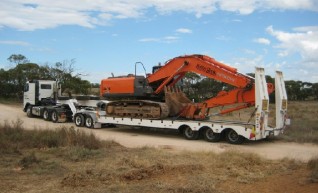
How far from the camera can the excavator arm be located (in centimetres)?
1708

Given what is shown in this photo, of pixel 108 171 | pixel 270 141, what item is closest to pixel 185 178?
pixel 108 171

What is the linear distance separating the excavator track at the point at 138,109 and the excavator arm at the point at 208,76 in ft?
2.66

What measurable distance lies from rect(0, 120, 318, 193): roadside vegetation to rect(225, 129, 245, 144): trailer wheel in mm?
3978

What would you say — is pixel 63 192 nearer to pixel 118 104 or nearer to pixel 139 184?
pixel 139 184

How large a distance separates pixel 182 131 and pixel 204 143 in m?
2.02

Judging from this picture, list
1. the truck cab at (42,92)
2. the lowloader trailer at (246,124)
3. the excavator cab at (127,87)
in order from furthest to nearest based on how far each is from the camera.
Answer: the truck cab at (42,92) → the excavator cab at (127,87) → the lowloader trailer at (246,124)

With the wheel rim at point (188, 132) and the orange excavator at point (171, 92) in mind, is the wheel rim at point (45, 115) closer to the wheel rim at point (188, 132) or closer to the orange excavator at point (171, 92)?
the orange excavator at point (171, 92)

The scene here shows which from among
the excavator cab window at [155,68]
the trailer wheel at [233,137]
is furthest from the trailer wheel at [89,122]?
the trailer wheel at [233,137]

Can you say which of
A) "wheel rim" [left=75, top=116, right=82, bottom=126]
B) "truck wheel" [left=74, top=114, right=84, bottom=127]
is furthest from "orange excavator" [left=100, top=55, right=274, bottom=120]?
"wheel rim" [left=75, top=116, right=82, bottom=126]

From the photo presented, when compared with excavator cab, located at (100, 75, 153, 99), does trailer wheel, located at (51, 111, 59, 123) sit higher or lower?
lower

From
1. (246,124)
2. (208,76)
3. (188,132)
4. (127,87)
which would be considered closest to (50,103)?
(127,87)

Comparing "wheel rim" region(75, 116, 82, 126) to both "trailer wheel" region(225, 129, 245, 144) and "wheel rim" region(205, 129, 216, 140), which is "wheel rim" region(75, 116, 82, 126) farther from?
"trailer wheel" region(225, 129, 245, 144)

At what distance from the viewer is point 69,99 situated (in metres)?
26.0

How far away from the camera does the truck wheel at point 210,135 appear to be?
17.1m
